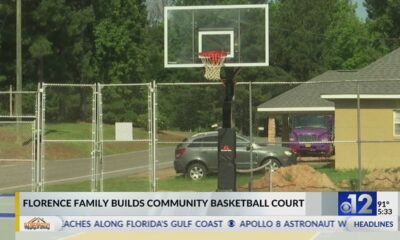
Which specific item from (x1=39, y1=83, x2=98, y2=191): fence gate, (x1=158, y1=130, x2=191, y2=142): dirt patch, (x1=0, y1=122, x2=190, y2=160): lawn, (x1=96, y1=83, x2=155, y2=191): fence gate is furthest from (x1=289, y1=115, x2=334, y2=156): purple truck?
(x1=39, y1=83, x2=98, y2=191): fence gate

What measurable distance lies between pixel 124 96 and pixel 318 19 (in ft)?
184

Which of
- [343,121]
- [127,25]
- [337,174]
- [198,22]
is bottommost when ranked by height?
[337,174]

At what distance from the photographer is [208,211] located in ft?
38.0

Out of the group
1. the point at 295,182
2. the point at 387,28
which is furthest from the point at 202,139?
the point at 387,28

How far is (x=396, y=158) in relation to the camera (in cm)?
2739

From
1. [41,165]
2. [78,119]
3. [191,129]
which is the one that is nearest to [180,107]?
[191,129]

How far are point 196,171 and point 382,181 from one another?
6.09m

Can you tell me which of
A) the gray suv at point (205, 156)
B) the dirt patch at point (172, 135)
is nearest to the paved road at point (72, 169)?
the dirt patch at point (172, 135)

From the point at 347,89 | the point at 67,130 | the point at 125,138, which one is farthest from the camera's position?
the point at 67,130

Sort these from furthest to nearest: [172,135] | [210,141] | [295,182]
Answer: [172,135], [210,141], [295,182]

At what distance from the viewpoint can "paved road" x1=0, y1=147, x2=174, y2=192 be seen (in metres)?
25.1

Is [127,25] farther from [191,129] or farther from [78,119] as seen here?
[191,129]

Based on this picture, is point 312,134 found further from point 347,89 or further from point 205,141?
point 205,141

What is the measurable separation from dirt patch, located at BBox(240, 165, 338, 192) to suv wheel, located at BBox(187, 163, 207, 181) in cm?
327
